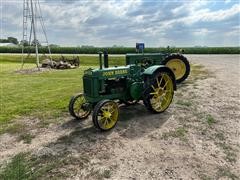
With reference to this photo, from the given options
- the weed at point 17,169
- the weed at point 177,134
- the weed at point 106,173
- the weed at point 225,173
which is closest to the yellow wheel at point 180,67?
the weed at point 177,134

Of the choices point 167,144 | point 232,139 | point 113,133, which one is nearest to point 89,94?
point 113,133

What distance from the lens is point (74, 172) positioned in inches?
154

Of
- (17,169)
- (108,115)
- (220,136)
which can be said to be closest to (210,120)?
(220,136)

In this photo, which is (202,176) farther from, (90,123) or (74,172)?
(90,123)

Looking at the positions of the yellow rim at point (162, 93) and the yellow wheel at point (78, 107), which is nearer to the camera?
the yellow wheel at point (78, 107)

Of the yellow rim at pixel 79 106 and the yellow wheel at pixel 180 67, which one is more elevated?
the yellow wheel at pixel 180 67

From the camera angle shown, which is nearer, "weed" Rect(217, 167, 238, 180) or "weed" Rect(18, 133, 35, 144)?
"weed" Rect(217, 167, 238, 180)

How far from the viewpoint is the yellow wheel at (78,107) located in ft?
20.1

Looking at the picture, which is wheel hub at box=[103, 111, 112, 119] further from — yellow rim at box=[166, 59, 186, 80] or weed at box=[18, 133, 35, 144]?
yellow rim at box=[166, 59, 186, 80]

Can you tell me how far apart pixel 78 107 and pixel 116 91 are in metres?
0.94

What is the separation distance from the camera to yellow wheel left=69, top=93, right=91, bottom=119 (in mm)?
6121

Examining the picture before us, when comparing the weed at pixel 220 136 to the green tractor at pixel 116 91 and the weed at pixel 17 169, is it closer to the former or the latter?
the green tractor at pixel 116 91

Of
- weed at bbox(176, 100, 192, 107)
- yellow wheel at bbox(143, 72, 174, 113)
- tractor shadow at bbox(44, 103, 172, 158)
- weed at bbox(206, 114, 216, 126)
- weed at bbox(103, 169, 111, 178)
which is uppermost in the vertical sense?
yellow wheel at bbox(143, 72, 174, 113)

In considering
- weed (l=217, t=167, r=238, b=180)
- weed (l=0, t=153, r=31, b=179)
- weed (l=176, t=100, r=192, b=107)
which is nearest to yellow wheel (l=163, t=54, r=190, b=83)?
weed (l=176, t=100, r=192, b=107)
